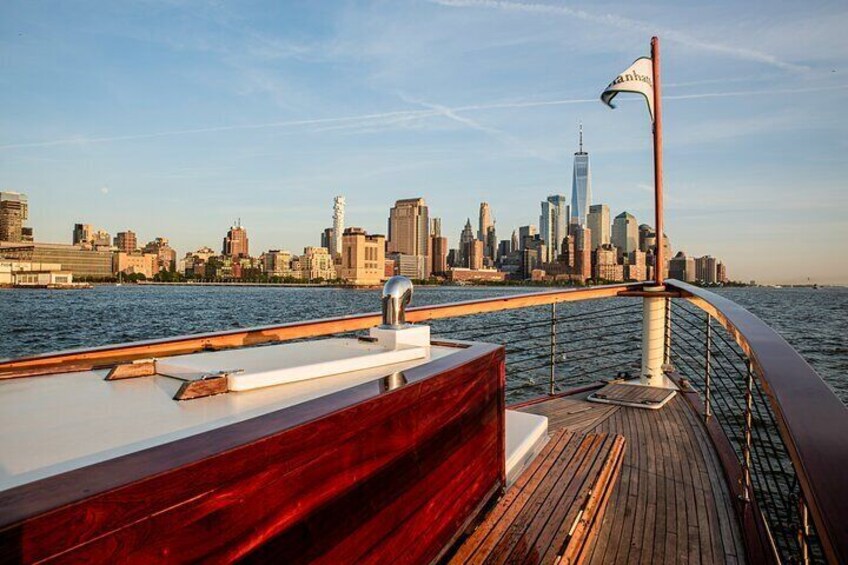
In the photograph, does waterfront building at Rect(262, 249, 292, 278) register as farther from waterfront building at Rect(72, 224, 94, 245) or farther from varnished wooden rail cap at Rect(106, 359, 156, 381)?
varnished wooden rail cap at Rect(106, 359, 156, 381)

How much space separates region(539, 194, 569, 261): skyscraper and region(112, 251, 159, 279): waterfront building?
10226 centimetres

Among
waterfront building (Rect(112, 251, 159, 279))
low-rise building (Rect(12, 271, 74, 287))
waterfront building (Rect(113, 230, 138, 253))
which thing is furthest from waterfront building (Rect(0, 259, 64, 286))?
waterfront building (Rect(113, 230, 138, 253))

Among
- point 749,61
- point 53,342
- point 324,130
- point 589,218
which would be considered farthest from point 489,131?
point 589,218

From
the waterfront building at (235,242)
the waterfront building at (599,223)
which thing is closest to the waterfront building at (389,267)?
the waterfront building at (235,242)

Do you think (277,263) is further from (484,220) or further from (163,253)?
(484,220)

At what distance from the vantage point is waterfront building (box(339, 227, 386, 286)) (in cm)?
8325

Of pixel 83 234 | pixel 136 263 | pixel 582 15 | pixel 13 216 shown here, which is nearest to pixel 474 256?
pixel 136 263

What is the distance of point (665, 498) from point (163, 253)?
11095 centimetres

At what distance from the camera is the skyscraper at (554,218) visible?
149625 millimetres

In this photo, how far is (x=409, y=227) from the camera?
113938 mm

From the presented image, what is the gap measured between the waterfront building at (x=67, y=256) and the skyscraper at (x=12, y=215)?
181cm

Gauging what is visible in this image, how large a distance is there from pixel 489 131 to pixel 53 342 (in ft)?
72.3

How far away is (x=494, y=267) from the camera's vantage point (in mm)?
106000

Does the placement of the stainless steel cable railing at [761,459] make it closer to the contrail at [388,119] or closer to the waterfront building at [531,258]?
the contrail at [388,119]
